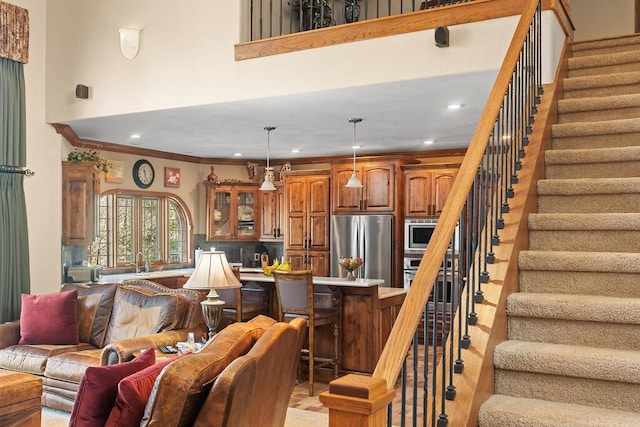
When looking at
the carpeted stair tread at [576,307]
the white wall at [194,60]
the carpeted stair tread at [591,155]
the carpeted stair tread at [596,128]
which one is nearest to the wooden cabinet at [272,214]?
the white wall at [194,60]

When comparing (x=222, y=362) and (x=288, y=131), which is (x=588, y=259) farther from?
(x=288, y=131)

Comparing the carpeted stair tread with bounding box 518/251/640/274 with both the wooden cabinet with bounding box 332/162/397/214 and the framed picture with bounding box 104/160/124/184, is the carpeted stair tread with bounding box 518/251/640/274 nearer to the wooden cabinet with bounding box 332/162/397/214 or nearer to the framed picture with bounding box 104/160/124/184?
the wooden cabinet with bounding box 332/162/397/214

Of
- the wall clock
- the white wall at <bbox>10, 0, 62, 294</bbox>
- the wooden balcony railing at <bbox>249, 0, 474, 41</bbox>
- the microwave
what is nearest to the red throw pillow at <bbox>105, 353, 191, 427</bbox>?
the wooden balcony railing at <bbox>249, 0, 474, 41</bbox>

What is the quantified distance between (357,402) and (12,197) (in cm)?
588

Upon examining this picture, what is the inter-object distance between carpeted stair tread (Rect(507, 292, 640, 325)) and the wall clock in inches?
278

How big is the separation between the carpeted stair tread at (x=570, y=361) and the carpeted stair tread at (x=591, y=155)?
138 cm

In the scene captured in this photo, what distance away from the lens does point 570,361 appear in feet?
8.48

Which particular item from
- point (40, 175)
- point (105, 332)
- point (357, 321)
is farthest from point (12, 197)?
point (357, 321)

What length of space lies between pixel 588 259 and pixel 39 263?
5.81m

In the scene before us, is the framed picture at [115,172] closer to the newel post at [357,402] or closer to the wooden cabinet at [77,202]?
the wooden cabinet at [77,202]

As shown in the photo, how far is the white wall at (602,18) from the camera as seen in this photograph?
725 centimetres

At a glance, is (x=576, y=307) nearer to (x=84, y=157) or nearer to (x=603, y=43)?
(x=603, y=43)

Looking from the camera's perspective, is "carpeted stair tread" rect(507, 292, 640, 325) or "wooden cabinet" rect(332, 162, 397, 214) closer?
"carpeted stair tread" rect(507, 292, 640, 325)

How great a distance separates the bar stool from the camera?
592 cm
